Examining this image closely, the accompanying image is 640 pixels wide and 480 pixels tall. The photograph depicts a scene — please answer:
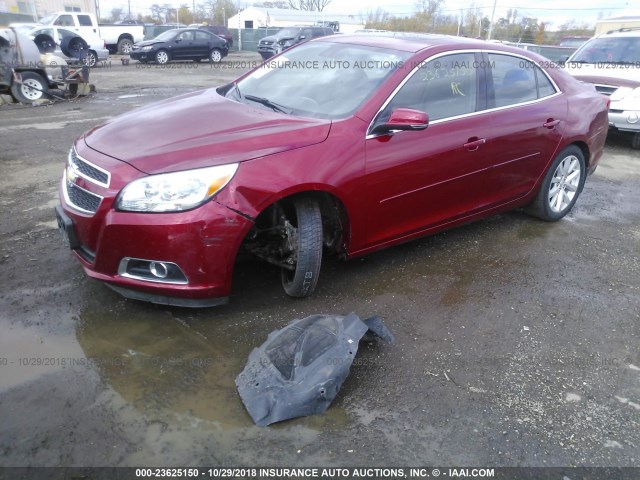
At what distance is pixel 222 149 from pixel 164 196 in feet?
1.41

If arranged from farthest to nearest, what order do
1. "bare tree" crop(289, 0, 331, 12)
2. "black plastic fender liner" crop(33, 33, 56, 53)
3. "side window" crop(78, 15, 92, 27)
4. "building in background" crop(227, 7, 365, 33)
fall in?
"bare tree" crop(289, 0, 331, 12), "building in background" crop(227, 7, 365, 33), "side window" crop(78, 15, 92, 27), "black plastic fender liner" crop(33, 33, 56, 53)

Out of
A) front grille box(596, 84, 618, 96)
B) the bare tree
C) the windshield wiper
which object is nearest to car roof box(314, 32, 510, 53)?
the windshield wiper

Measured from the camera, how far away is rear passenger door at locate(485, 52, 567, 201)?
4207mm

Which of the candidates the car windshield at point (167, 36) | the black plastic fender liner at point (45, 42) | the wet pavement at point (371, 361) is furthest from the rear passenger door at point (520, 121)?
the car windshield at point (167, 36)

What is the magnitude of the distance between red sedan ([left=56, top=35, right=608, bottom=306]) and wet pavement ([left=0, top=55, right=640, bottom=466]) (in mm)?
329

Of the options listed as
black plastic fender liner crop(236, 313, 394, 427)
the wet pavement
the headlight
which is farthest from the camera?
the headlight

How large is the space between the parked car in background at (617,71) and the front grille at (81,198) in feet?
26.2

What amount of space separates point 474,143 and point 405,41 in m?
0.98

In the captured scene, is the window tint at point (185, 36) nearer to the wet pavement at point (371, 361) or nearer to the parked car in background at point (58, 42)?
the parked car in background at point (58, 42)

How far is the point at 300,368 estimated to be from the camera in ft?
8.69

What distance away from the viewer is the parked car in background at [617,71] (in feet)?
26.6

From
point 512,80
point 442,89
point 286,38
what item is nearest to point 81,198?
point 442,89

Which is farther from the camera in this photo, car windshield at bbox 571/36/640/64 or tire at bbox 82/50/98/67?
tire at bbox 82/50/98/67

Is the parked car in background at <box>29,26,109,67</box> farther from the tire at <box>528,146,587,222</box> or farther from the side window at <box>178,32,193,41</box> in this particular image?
the tire at <box>528,146,587,222</box>
